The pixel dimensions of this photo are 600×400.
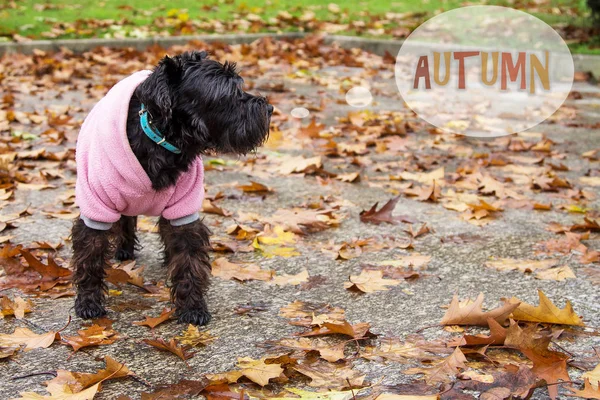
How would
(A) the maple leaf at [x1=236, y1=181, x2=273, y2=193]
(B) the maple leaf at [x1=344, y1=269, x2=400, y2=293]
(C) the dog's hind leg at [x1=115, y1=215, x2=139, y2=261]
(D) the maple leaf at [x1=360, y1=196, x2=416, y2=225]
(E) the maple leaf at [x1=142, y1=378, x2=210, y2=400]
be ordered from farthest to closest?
(A) the maple leaf at [x1=236, y1=181, x2=273, y2=193], (D) the maple leaf at [x1=360, y1=196, x2=416, y2=225], (C) the dog's hind leg at [x1=115, y1=215, x2=139, y2=261], (B) the maple leaf at [x1=344, y1=269, x2=400, y2=293], (E) the maple leaf at [x1=142, y1=378, x2=210, y2=400]

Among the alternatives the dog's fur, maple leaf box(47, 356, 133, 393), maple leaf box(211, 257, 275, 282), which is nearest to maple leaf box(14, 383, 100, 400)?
maple leaf box(47, 356, 133, 393)

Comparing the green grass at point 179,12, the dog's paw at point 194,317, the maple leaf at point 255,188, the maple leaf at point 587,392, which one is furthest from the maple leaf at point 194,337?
the green grass at point 179,12

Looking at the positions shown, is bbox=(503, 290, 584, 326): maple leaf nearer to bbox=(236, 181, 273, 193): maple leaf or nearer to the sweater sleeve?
the sweater sleeve

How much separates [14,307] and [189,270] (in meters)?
0.81

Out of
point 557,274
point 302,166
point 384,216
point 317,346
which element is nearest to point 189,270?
point 317,346

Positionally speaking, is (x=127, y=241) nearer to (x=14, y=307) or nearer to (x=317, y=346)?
(x=14, y=307)

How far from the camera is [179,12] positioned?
12562 mm

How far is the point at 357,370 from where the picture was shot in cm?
283

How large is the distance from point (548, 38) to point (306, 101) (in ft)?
14.2

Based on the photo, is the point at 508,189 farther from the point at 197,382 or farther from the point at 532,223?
the point at 197,382

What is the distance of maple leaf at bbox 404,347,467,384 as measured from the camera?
8.86ft

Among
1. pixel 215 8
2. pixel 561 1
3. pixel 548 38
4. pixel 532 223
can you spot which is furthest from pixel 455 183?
pixel 561 1

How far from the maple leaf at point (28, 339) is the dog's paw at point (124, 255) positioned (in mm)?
1089

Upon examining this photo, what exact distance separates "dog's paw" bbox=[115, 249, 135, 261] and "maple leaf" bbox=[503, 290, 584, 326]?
2.14 m
